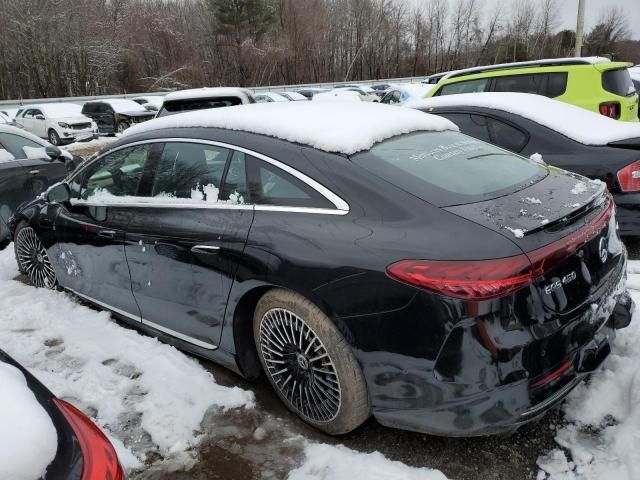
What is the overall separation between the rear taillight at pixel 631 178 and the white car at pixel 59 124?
62.2ft

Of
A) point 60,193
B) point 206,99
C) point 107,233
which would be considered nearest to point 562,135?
point 107,233

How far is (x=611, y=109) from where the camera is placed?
6.71 m

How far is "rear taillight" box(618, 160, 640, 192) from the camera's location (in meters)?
4.16

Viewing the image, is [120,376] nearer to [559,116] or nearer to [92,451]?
[92,451]

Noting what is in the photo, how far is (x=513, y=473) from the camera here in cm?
225

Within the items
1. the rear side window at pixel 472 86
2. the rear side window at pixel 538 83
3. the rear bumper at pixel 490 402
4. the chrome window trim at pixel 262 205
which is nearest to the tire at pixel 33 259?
the chrome window trim at pixel 262 205

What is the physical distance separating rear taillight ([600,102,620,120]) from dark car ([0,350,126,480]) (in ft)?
23.3

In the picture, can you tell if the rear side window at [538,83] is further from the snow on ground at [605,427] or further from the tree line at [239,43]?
the tree line at [239,43]

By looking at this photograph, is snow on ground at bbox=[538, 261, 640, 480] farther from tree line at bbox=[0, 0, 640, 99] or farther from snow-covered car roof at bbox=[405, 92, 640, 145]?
tree line at bbox=[0, 0, 640, 99]

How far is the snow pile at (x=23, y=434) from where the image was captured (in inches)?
52.4

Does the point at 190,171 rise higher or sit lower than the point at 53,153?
higher

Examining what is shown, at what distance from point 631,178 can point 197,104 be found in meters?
7.10

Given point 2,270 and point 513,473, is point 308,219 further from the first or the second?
point 2,270

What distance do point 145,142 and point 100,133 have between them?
19972mm
